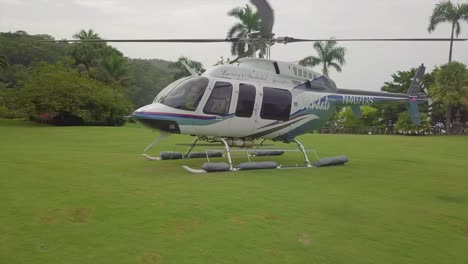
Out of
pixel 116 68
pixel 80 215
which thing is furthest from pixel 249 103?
pixel 116 68

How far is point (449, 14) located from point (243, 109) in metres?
45.9

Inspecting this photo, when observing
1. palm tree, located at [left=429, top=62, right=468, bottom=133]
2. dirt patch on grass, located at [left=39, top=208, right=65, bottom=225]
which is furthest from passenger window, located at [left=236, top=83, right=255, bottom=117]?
palm tree, located at [left=429, top=62, right=468, bottom=133]

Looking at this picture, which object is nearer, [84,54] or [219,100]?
[219,100]

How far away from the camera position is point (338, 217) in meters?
5.24

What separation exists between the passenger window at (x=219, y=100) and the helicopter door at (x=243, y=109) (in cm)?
21

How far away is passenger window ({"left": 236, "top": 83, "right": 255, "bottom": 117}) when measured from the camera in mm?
9680

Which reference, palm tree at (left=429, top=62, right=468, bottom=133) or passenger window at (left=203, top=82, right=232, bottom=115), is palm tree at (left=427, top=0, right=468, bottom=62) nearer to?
palm tree at (left=429, top=62, right=468, bottom=133)

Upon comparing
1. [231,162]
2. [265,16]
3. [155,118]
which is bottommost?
[231,162]

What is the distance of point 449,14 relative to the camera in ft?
152

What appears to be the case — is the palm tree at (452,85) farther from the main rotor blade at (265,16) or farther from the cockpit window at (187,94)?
the cockpit window at (187,94)

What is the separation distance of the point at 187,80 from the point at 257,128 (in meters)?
2.25

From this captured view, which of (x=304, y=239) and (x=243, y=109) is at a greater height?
(x=243, y=109)

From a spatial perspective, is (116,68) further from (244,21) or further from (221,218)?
(221,218)

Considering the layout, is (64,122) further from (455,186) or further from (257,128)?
(455,186)
